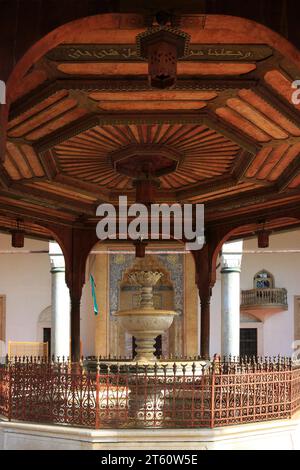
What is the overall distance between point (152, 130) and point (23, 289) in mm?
13267

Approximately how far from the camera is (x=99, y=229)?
398 inches

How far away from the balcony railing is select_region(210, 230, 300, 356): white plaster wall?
0.94 feet

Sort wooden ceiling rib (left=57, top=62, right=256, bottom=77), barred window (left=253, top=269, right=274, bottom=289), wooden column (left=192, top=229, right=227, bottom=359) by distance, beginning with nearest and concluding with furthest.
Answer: wooden ceiling rib (left=57, top=62, right=256, bottom=77) → wooden column (left=192, top=229, right=227, bottom=359) → barred window (left=253, top=269, right=274, bottom=289)

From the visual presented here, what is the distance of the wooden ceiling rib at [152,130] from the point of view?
4449mm

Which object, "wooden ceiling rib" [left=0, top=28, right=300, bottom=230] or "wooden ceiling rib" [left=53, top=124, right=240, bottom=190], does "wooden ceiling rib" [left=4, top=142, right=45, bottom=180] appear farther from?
"wooden ceiling rib" [left=53, top=124, right=240, bottom=190]

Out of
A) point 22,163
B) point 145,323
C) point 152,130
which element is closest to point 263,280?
point 145,323

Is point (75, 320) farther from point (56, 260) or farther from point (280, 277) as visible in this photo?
point (280, 277)

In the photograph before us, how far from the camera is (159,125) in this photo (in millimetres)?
5992

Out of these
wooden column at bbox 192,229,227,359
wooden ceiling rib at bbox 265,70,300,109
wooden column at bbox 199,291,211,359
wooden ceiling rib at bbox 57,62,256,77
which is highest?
wooden ceiling rib at bbox 57,62,256,77

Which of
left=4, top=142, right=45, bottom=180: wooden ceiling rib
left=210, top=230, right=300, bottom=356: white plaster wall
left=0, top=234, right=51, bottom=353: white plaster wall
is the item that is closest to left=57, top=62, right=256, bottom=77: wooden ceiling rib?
left=4, top=142, right=45, bottom=180: wooden ceiling rib

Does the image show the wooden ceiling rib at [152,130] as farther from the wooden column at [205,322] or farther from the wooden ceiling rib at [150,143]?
the wooden column at [205,322]

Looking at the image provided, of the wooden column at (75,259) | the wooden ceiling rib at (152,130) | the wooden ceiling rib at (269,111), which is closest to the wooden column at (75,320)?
the wooden column at (75,259)

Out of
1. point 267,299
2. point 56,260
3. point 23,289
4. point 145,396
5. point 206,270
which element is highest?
point 56,260

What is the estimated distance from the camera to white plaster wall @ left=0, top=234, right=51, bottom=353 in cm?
1831
